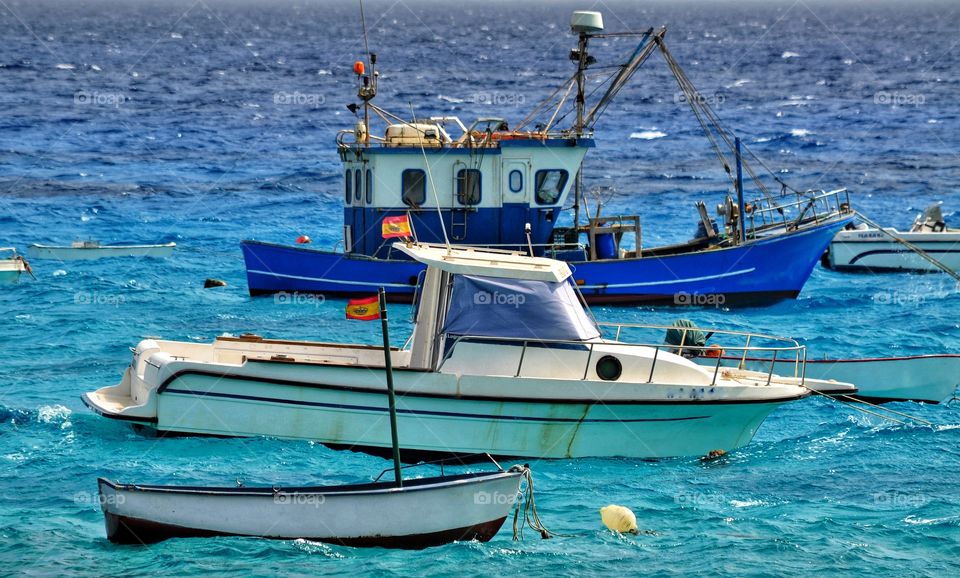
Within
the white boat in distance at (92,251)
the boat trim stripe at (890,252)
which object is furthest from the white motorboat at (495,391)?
the boat trim stripe at (890,252)

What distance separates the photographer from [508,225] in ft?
95.6

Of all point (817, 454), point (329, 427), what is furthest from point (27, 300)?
point (817, 454)

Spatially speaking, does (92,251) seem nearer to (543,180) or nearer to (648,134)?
(543,180)

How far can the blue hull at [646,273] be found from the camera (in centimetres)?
2917

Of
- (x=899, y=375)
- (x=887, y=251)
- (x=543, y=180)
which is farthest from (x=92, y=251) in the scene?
(x=899, y=375)

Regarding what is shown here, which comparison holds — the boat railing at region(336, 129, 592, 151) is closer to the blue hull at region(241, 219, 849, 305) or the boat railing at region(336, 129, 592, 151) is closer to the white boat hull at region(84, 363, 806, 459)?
the blue hull at region(241, 219, 849, 305)

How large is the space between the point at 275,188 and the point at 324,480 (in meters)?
32.5

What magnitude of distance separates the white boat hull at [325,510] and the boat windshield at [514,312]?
3642 mm

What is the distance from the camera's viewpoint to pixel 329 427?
1791 centimetres

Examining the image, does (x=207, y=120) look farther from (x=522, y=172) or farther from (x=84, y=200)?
(x=522, y=172)

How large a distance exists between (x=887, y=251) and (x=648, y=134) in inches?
1304

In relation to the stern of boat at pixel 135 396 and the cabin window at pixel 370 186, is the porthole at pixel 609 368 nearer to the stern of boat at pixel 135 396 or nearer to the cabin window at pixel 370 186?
the stern of boat at pixel 135 396

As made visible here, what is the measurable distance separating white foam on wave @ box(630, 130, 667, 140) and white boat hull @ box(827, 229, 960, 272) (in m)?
30.8

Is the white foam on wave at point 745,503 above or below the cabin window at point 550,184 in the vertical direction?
below
